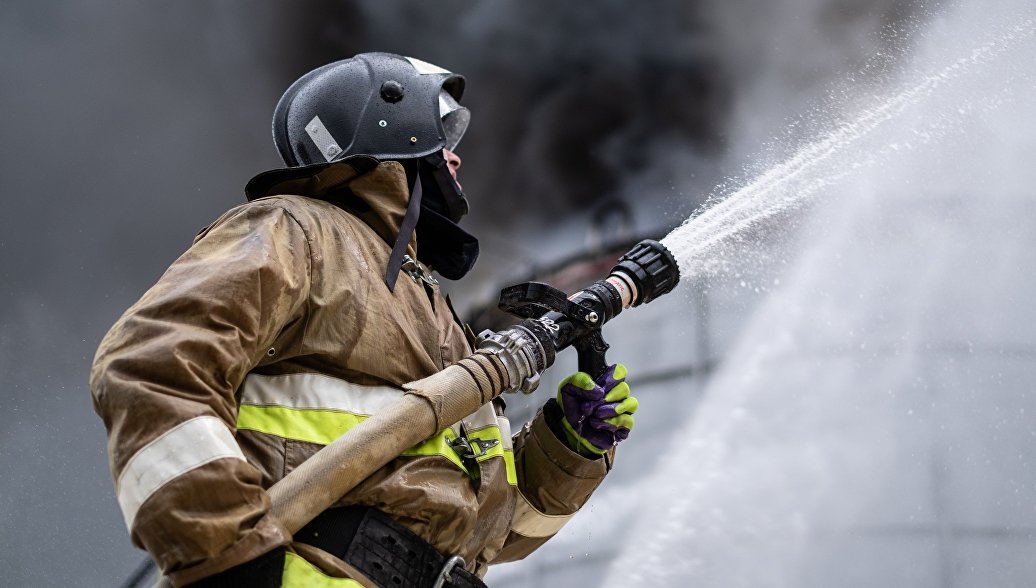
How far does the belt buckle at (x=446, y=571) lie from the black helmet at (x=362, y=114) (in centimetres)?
122

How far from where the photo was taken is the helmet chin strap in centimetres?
260

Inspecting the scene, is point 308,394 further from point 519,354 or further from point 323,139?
point 323,139

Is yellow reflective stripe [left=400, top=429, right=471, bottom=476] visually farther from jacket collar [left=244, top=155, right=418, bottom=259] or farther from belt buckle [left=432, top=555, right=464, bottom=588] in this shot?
jacket collar [left=244, top=155, right=418, bottom=259]

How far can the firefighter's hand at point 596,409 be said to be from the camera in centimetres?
291

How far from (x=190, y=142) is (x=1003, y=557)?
6.25m

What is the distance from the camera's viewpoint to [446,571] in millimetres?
2336

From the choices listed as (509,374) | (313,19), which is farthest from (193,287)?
(313,19)

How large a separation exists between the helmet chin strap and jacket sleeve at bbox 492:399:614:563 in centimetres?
70

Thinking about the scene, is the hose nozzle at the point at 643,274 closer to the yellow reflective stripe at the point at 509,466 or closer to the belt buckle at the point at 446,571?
the yellow reflective stripe at the point at 509,466

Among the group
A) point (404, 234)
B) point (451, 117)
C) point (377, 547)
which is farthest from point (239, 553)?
point (451, 117)

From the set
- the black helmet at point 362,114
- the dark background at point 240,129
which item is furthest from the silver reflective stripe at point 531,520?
the dark background at point 240,129

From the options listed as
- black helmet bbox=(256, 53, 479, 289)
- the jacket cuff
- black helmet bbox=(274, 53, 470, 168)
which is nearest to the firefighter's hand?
black helmet bbox=(256, 53, 479, 289)

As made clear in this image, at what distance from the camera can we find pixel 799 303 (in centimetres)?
784

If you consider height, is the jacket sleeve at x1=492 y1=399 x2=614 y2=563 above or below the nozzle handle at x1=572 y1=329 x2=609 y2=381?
below
